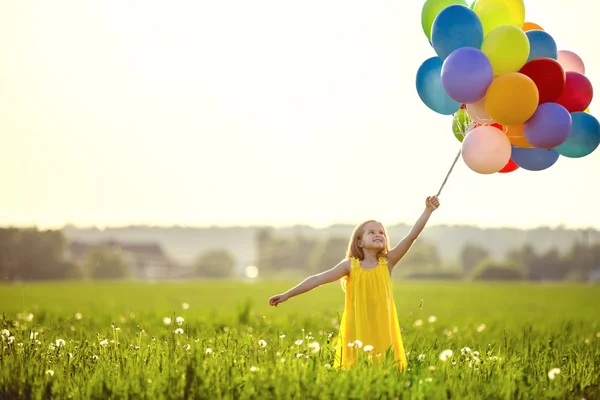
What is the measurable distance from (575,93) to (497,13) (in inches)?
36.8

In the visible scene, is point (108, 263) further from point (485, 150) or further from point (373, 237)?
point (485, 150)

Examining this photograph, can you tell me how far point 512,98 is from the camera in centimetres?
600

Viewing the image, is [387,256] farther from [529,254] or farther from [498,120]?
[529,254]

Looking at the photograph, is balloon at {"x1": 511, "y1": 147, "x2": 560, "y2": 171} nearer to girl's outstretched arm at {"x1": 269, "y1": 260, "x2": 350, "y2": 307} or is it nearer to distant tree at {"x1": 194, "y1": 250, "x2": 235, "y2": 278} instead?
girl's outstretched arm at {"x1": 269, "y1": 260, "x2": 350, "y2": 307}

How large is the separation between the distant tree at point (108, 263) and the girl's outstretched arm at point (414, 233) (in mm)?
66976

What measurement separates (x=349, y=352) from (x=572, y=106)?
275 centimetres

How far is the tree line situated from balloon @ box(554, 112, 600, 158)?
152 feet

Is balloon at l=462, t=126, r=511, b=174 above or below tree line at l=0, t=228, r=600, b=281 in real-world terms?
above

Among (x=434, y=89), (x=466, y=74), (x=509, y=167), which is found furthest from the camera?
(x=509, y=167)

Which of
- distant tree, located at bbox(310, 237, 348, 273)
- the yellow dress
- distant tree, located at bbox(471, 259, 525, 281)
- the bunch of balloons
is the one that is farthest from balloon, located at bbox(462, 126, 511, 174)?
distant tree, located at bbox(310, 237, 348, 273)

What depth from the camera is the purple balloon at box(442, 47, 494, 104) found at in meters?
6.00

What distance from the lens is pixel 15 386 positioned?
5.49 meters

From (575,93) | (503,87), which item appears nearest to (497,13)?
(503,87)

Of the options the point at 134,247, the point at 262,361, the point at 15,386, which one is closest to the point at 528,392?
the point at 262,361
